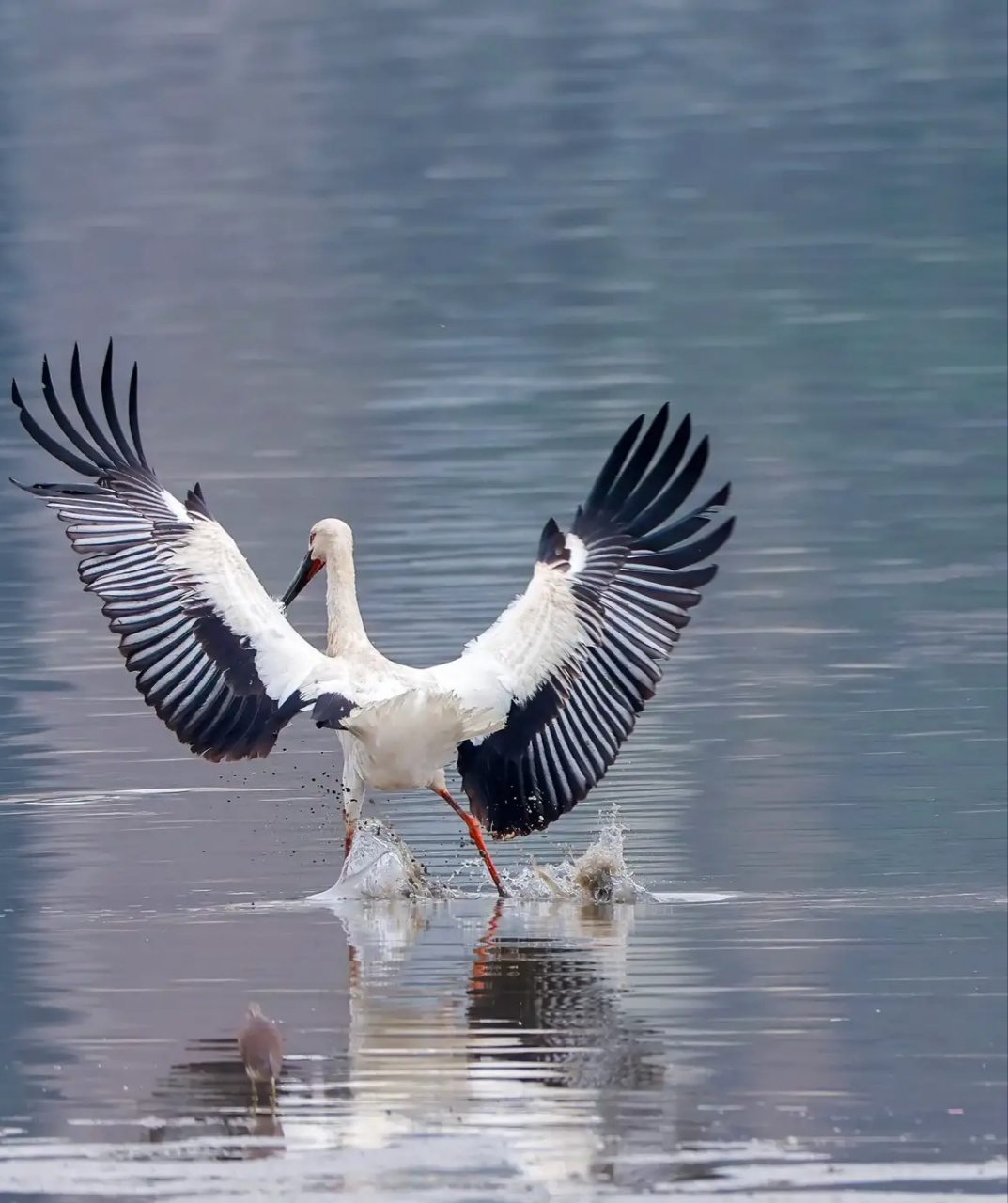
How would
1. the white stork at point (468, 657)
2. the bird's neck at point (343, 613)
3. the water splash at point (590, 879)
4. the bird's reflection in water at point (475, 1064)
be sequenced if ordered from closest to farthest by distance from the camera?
the bird's reflection in water at point (475, 1064)
the water splash at point (590, 879)
the white stork at point (468, 657)
the bird's neck at point (343, 613)

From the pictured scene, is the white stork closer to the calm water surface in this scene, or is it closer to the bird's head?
the calm water surface

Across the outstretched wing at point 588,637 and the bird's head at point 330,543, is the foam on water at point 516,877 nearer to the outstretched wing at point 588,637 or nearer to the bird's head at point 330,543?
the outstretched wing at point 588,637

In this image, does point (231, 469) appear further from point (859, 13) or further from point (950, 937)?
point (859, 13)

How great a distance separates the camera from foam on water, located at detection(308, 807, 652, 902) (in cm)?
1208

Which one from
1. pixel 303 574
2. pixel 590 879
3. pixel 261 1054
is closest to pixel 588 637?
pixel 590 879

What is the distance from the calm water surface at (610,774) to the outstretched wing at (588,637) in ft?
1.26

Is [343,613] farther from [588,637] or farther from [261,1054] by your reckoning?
[261,1054]

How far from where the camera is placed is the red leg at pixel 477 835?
12.6 metres

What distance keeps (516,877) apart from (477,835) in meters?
0.27

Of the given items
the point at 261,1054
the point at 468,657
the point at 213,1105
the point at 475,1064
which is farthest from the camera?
the point at 468,657

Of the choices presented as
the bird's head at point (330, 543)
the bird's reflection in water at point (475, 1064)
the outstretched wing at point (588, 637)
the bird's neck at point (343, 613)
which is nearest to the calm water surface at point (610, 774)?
the bird's reflection in water at point (475, 1064)

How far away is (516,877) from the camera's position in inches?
500

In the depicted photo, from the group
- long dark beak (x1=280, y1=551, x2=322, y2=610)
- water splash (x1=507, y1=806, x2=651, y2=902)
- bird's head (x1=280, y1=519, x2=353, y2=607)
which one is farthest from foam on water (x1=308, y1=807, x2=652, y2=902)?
long dark beak (x1=280, y1=551, x2=322, y2=610)

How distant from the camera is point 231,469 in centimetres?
2592
